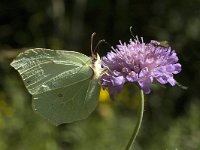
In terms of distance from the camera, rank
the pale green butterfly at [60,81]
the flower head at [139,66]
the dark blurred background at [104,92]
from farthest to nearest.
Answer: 1. the dark blurred background at [104,92]
2. the pale green butterfly at [60,81]
3. the flower head at [139,66]

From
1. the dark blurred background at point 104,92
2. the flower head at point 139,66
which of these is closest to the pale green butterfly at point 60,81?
the flower head at point 139,66

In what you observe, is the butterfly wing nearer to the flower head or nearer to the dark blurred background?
the flower head

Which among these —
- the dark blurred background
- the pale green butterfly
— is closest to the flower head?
the pale green butterfly

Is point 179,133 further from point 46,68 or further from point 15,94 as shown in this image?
point 46,68

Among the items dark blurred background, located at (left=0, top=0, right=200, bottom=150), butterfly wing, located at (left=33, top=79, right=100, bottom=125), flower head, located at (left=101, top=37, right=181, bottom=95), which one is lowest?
dark blurred background, located at (left=0, top=0, right=200, bottom=150)

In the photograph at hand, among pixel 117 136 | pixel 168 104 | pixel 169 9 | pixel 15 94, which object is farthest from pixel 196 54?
pixel 169 9

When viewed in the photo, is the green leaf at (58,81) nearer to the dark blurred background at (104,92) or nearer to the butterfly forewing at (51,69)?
the butterfly forewing at (51,69)
